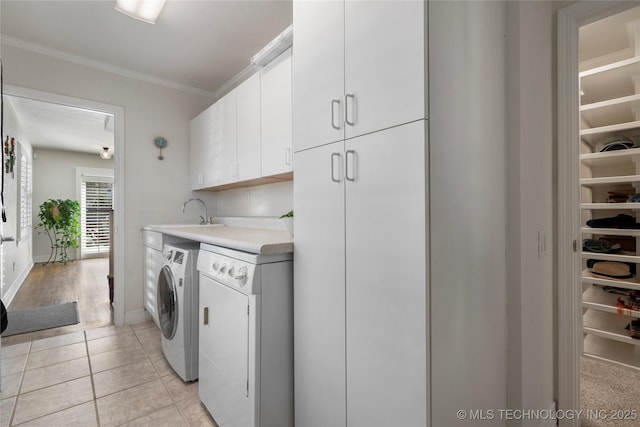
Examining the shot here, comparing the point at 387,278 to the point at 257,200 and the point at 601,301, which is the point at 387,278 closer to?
the point at 257,200

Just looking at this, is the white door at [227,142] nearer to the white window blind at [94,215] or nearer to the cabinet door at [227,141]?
the cabinet door at [227,141]

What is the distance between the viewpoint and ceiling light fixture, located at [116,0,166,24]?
2021 mm

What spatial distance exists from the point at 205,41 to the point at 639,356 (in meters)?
4.07

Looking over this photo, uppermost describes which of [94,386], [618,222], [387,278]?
[618,222]

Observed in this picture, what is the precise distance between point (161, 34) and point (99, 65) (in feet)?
3.18

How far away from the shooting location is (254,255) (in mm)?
1308


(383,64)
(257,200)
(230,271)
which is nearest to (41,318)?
(257,200)

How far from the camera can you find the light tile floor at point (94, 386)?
5.36 ft

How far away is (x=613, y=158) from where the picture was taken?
90.7 inches

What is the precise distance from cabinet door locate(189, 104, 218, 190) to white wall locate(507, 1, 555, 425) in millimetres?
2452

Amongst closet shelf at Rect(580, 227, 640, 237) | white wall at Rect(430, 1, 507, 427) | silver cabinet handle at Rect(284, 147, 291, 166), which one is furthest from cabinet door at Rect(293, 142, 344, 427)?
closet shelf at Rect(580, 227, 640, 237)

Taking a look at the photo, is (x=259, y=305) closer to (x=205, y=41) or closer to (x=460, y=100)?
(x=460, y=100)

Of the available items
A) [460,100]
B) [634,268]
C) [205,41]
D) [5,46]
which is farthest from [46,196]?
[634,268]

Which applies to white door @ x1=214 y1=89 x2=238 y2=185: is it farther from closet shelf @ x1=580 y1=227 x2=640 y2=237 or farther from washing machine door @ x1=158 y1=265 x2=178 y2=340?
closet shelf @ x1=580 y1=227 x2=640 y2=237
